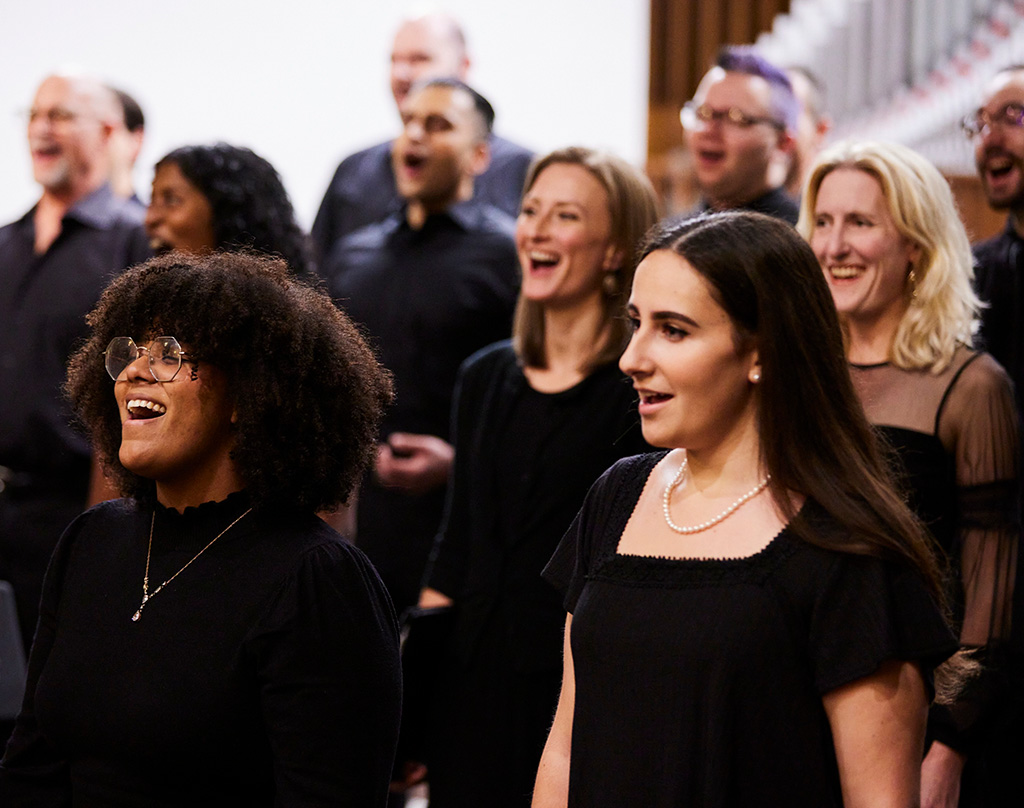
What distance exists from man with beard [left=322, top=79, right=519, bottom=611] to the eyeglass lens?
1.35 metres

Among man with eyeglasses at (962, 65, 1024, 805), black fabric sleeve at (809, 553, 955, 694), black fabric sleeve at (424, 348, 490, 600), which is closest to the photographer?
black fabric sleeve at (809, 553, 955, 694)

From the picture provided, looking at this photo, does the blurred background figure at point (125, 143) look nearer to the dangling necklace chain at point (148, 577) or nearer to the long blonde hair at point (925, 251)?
the long blonde hair at point (925, 251)

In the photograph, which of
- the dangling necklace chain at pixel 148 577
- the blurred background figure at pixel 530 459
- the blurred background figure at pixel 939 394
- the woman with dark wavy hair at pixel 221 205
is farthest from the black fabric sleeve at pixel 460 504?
the dangling necklace chain at pixel 148 577

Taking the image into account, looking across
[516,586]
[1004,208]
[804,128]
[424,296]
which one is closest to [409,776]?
[516,586]

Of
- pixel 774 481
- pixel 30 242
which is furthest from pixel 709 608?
pixel 30 242

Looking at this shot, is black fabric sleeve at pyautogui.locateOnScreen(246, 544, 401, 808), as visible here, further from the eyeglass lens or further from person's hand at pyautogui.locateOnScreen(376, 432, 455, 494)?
person's hand at pyautogui.locateOnScreen(376, 432, 455, 494)

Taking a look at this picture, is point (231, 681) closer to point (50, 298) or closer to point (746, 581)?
point (746, 581)

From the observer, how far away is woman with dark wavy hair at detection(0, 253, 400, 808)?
169cm

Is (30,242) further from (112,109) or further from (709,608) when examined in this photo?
(709,608)

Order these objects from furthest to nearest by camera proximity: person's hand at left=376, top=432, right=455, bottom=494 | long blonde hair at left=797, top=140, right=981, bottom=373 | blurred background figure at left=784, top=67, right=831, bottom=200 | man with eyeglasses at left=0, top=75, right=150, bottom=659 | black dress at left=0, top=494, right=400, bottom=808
→ 1. blurred background figure at left=784, top=67, right=831, bottom=200
2. man with eyeglasses at left=0, top=75, right=150, bottom=659
3. person's hand at left=376, top=432, right=455, bottom=494
4. long blonde hair at left=797, top=140, right=981, bottom=373
5. black dress at left=0, top=494, right=400, bottom=808

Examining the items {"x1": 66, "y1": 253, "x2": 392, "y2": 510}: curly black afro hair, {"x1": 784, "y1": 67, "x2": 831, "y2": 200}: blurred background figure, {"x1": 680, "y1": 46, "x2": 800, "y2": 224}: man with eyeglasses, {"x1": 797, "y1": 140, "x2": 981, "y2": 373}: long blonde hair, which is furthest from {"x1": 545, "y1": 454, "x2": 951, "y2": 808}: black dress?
{"x1": 784, "y1": 67, "x2": 831, "y2": 200}: blurred background figure

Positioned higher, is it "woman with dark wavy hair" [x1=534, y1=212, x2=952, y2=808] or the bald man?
the bald man

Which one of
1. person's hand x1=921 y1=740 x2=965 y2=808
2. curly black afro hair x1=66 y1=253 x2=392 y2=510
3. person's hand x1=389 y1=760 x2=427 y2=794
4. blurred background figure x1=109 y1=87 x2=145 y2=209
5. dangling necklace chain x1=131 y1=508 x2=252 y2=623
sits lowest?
person's hand x1=389 y1=760 x2=427 y2=794

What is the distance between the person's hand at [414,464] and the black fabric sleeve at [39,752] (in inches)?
51.3
